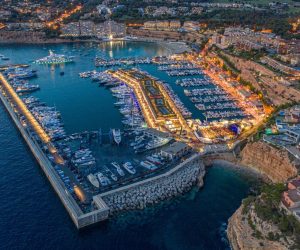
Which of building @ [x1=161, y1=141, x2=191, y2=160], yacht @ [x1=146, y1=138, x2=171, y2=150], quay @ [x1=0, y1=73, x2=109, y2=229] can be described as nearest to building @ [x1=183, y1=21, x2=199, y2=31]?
quay @ [x1=0, y1=73, x2=109, y2=229]

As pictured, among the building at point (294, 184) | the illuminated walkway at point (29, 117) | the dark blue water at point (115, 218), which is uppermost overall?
the building at point (294, 184)

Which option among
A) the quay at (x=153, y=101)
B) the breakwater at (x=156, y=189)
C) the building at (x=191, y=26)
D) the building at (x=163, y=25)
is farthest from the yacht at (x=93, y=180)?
the building at (x=163, y=25)

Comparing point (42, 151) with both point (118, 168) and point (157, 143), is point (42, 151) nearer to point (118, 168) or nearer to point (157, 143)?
point (118, 168)

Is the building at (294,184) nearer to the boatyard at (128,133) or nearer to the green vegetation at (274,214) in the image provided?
the green vegetation at (274,214)

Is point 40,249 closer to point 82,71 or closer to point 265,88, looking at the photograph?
point 265,88

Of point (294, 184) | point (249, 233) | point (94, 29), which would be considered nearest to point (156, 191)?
point (249, 233)

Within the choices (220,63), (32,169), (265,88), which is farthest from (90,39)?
(32,169)
